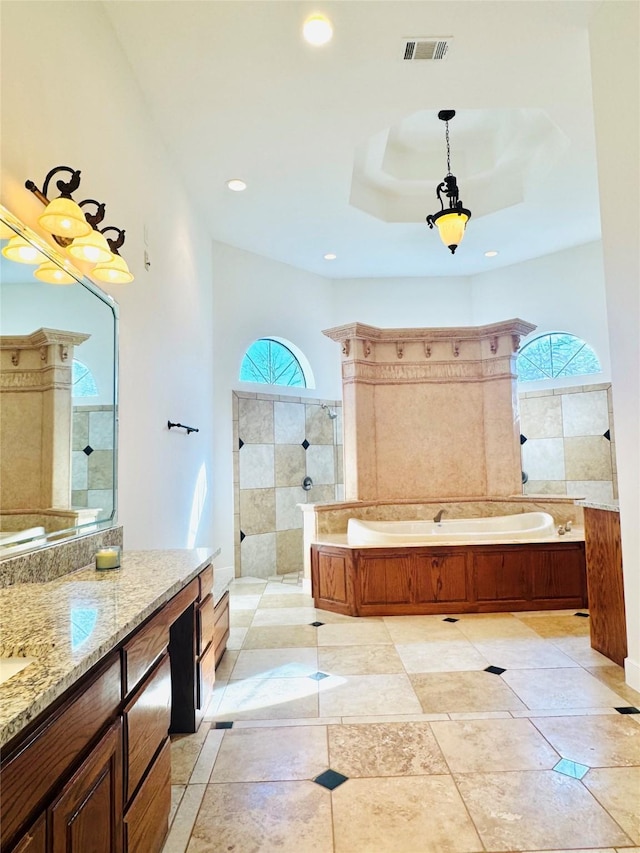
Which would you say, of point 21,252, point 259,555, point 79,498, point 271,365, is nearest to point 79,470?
point 79,498

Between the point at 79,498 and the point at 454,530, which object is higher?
the point at 79,498

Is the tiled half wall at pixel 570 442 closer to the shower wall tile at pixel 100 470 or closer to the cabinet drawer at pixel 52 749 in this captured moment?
the shower wall tile at pixel 100 470

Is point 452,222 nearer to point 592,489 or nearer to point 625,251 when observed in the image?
point 625,251

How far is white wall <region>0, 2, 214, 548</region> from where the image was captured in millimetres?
1937

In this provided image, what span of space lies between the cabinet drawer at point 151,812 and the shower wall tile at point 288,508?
4.27m

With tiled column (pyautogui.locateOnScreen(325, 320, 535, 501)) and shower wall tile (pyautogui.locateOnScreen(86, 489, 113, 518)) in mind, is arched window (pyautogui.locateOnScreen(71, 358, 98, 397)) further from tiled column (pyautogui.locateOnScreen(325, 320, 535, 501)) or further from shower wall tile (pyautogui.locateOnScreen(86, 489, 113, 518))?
tiled column (pyautogui.locateOnScreen(325, 320, 535, 501))

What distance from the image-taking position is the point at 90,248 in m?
2.13

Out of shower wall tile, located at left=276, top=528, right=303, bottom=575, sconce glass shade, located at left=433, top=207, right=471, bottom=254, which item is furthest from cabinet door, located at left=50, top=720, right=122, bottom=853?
shower wall tile, located at left=276, top=528, right=303, bottom=575

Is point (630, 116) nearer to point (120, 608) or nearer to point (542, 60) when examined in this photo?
point (542, 60)

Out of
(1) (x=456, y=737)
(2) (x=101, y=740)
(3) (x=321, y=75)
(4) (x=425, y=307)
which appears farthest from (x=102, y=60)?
(4) (x=425, y=307)

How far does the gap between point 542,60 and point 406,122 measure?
1436mm

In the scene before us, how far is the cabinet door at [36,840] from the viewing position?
763 millimetres

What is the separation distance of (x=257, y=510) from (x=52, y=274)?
4135 millimetres

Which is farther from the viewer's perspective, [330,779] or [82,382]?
[82,382]
